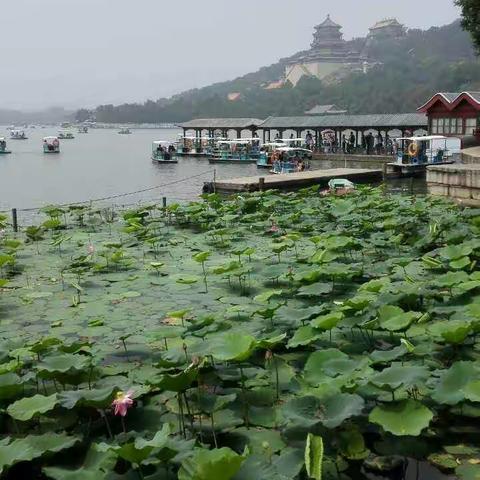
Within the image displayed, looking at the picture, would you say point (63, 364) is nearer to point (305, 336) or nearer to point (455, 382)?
point (305, 336)

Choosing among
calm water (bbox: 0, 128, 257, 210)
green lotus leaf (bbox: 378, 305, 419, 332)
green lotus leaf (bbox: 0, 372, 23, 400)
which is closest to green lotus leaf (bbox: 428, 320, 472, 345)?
green lotus leaf (bbox: 378, 305, 419, 332)

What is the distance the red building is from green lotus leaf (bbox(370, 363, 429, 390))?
29.3 m

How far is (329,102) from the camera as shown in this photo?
248ft

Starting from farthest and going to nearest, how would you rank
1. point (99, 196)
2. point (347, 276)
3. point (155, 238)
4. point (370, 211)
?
point (99, 196)
point (370, 211)
point (155, 238)
point (347, 276)

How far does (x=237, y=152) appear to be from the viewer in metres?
40.4

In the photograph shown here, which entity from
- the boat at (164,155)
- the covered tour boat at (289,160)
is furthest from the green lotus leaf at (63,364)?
the boat at (164,155)

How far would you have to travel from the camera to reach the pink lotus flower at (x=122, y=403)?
138 inches

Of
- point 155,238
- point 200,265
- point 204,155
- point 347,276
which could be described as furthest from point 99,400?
point 204,155

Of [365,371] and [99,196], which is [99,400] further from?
[99,196]

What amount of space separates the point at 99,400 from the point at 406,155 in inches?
1005

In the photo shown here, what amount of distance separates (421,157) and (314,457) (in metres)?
26.0

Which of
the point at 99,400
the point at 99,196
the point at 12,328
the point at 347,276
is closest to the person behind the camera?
the point at 99,400

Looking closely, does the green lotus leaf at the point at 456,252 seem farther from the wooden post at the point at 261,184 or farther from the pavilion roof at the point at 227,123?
the pavilion roof at the point at 227,123

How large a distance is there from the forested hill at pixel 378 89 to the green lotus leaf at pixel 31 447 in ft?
112
